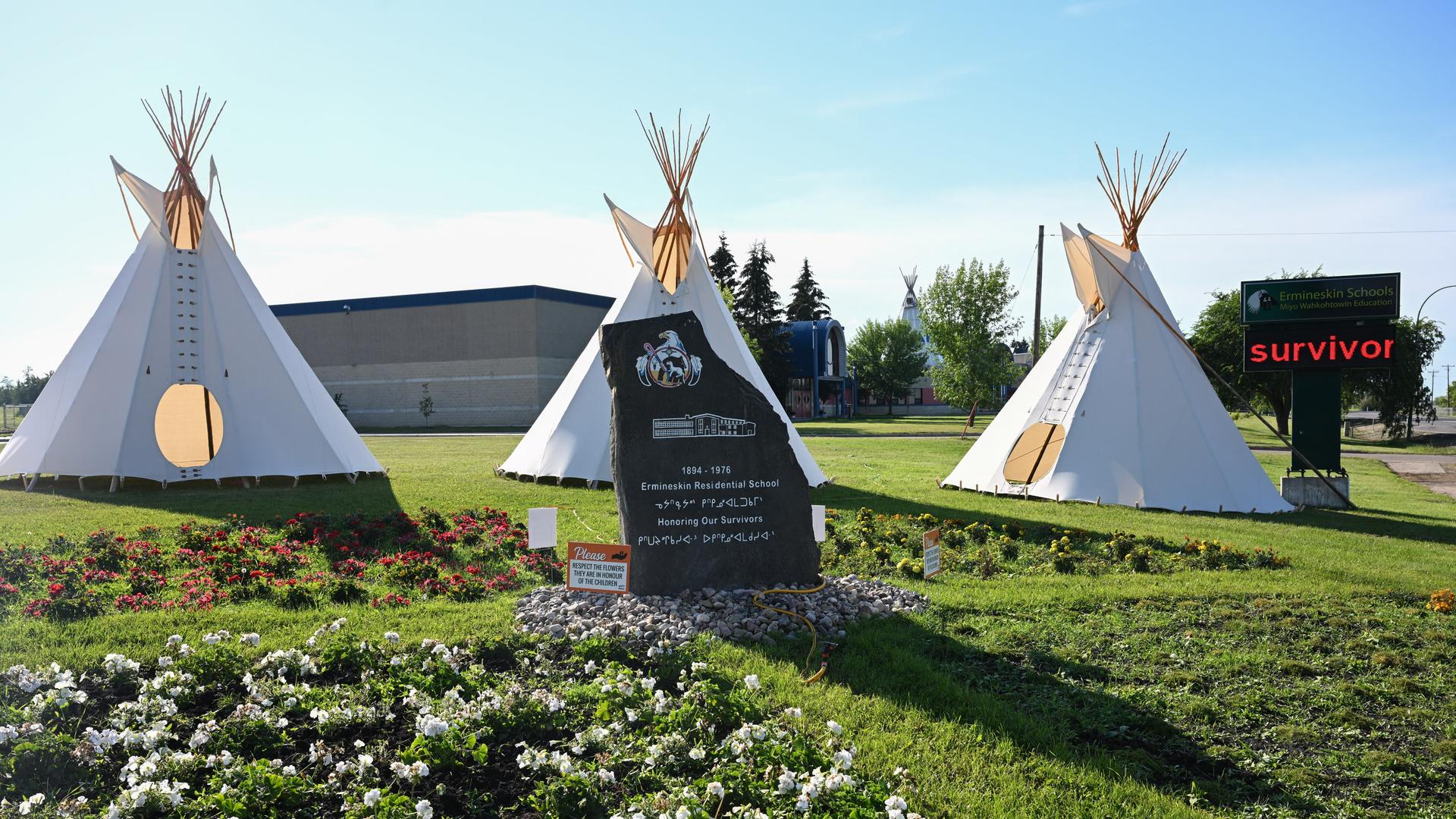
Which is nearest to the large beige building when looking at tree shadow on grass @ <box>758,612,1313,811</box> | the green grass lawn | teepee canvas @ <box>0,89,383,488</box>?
teepee canvas @ <box>0,89,383,488</box>

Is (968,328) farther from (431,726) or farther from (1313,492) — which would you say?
(431,726)

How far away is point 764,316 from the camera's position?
48.7m

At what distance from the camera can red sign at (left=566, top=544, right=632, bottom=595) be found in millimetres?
6230

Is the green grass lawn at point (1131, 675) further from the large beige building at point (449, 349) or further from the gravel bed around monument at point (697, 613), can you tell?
the large beige building at point (449, 349)

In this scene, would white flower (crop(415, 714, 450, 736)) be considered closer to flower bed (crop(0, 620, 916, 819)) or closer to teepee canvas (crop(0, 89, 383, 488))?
flower bed (crop(0, 620, 916, 819))

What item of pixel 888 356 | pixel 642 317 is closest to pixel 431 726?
pixel 642 317

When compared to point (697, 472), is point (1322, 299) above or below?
above

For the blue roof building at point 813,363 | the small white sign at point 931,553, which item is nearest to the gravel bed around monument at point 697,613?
the small white sign at point 931,553

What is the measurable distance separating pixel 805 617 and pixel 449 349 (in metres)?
41.9

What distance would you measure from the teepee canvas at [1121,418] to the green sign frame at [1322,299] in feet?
4.12

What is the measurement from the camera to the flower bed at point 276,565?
6613 mm

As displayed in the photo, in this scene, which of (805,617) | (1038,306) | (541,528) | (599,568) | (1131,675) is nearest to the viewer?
(1131,675)

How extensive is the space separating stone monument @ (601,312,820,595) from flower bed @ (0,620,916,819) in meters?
1.55

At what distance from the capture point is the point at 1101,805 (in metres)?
3.60
